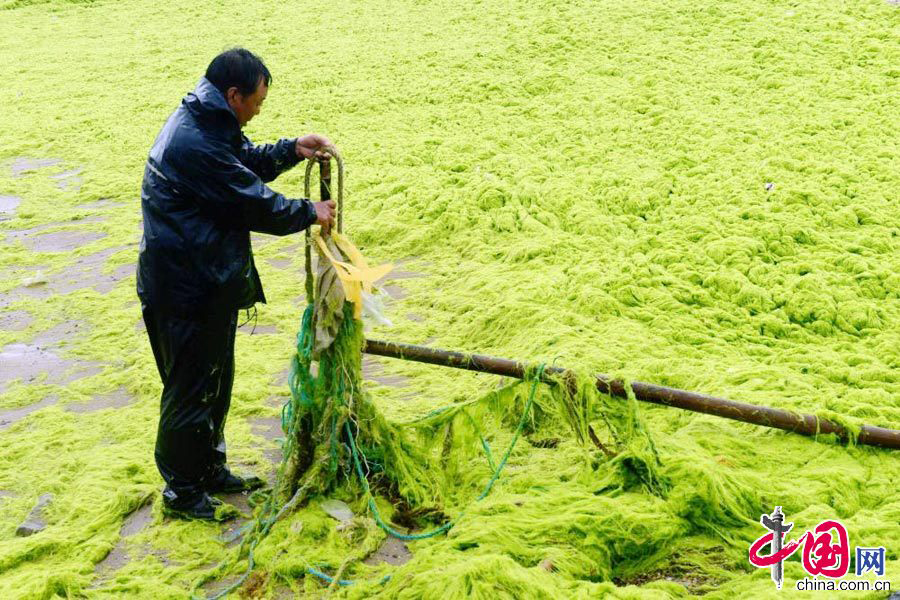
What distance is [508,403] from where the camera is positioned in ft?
11.0

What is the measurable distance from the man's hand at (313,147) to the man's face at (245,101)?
24 centimetres

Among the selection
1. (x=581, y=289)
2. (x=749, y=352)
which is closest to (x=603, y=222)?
(x=581, y=289)

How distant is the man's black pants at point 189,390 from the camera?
10.2 feet

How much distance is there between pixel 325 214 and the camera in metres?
3.08

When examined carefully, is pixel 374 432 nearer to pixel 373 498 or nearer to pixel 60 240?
pixel 373 498

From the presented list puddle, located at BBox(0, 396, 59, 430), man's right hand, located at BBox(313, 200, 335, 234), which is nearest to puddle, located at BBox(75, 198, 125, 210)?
puddle, located at BBox(0, 396, 59, 430)

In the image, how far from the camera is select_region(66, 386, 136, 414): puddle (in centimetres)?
425

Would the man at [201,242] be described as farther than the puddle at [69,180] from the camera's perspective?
No

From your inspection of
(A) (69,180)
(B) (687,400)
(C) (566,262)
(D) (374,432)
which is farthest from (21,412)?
(A) (69,180)

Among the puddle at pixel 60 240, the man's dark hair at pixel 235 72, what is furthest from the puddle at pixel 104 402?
the puddle at pixel 60 240

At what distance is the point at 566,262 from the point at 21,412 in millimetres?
3041

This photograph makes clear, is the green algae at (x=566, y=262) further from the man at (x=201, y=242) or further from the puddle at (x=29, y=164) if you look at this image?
the man at (x=201, y=242)

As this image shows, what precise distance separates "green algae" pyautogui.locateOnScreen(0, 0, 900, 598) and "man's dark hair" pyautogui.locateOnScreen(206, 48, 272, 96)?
59.8 inches

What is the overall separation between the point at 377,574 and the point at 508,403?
0.83 metres
